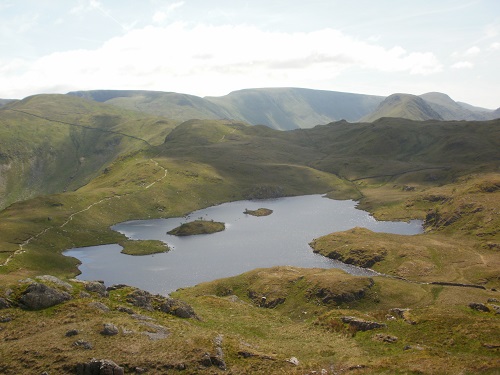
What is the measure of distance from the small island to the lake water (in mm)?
3951

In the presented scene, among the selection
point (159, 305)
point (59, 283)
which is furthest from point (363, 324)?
point (59, 283)

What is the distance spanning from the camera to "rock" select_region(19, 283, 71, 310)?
150ft

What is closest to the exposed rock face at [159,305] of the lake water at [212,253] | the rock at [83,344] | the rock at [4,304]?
the rock at [4,304]

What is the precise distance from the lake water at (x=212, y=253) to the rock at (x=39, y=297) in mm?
62402

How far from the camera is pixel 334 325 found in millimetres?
53875

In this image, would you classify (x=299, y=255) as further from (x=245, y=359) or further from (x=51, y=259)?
(x=245, y=359)

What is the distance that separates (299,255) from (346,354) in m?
101

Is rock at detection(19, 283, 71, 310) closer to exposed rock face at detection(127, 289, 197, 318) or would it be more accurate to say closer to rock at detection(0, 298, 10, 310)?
rock at detection(0, 298, 10, 310)

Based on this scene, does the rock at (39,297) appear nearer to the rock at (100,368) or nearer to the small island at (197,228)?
the rock at (100,368)

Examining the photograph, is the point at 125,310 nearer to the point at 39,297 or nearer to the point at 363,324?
the point at 39,297

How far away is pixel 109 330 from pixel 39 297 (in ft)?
35.7

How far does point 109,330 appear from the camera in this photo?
134 ft

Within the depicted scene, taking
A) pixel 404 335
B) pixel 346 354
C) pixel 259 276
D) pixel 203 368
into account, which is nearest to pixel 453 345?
pixel 404 335

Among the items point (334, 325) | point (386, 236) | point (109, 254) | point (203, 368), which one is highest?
point (203, 368)
